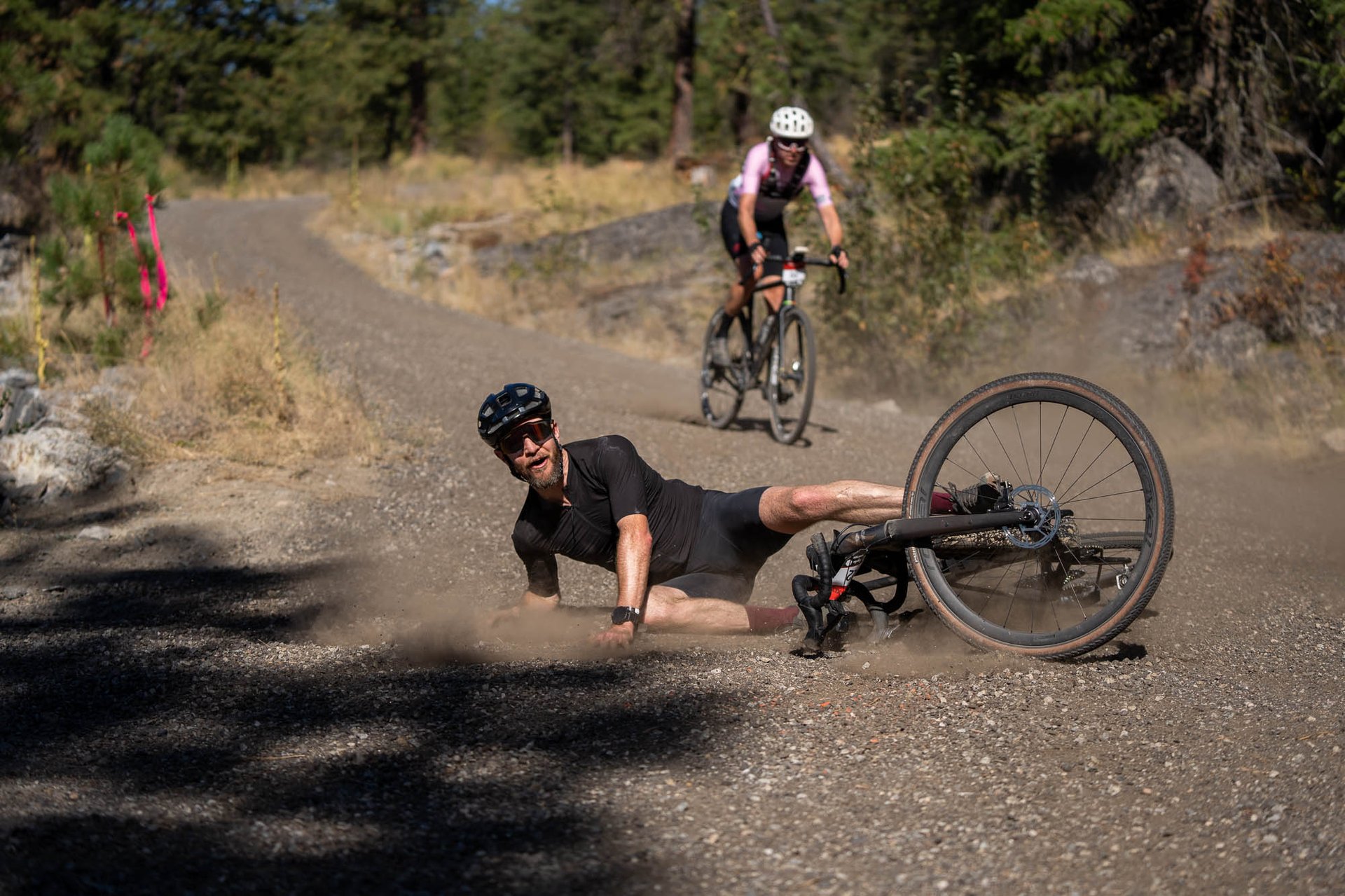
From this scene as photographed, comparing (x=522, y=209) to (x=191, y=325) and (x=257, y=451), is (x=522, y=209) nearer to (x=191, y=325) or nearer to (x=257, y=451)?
(x=191, y=325)

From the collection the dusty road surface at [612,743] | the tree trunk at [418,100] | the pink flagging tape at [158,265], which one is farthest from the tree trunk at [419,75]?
the dusty road surface at [612,743]

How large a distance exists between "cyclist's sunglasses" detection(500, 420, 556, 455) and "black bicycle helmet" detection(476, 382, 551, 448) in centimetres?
3

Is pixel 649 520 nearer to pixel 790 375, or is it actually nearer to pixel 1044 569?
pixel 1044 569

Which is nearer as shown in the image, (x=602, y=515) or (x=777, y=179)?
(x=602, y=515)

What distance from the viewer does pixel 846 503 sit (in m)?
4.87

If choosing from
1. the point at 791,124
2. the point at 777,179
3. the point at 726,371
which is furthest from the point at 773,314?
the point at 791,124

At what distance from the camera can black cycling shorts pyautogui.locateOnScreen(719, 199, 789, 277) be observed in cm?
931

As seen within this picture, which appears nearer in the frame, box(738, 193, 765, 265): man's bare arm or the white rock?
the white rock

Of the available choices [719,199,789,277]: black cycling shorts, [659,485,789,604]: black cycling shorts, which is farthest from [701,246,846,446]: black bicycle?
[659,485,789,604]: black cycling shorts

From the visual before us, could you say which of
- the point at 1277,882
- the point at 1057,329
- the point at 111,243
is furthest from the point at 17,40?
the point at 1277,882

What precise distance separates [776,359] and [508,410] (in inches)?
189

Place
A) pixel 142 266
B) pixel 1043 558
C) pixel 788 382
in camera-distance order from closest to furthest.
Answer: pixel 1043 558 < pixel 788 382 < pixel 142 266

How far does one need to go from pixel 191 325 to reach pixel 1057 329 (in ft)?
30.0

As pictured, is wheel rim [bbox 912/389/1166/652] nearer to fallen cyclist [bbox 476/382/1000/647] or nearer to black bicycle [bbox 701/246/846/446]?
fallen cyclist [bbox 476/382/1000/647]
